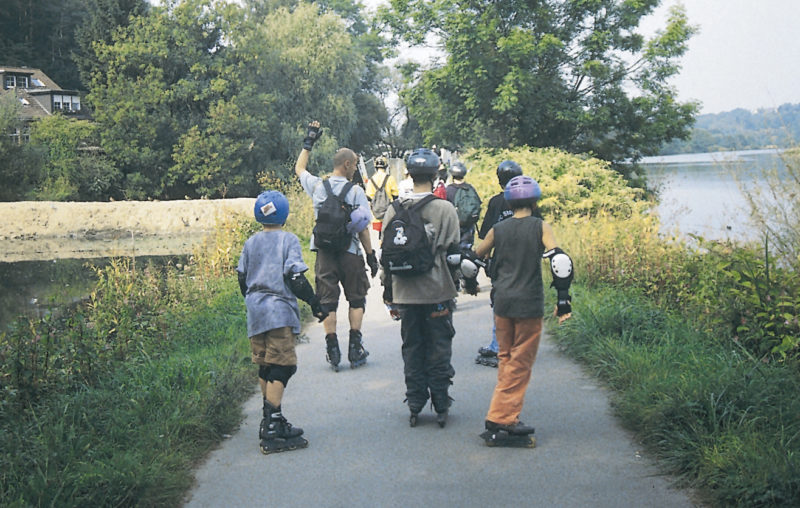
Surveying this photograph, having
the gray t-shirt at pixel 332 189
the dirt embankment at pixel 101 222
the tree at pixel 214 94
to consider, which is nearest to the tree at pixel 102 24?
the tree at pixel 214 94

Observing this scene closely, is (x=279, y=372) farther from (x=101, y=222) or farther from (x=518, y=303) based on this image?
(x=101, y=222)

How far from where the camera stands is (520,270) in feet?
17.9

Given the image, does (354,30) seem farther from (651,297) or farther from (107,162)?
(651,297)

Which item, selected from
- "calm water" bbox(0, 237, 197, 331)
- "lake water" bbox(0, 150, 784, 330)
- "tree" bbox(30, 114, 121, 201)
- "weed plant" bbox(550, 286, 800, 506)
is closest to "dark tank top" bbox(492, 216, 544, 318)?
"weed plant" bbox(550, 286, 800, 506)

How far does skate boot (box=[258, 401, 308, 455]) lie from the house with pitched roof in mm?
52187

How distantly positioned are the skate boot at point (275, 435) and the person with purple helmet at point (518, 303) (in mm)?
1340

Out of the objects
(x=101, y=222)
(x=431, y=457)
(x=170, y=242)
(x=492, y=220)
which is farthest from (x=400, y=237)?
(x=101, y=222)

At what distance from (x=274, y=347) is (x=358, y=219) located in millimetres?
2378

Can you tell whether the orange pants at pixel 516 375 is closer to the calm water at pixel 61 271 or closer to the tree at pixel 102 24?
the calm water at pixel 61 271

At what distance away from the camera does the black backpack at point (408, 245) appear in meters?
5.84

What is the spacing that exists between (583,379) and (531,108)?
26.9 metres

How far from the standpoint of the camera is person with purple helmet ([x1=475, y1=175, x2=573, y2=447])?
5352mm

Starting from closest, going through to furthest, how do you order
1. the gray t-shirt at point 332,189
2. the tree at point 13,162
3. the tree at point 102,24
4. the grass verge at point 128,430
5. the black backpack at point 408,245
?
the grass verge at point 128,430 < the black backpack at point 408,245 < the gray t-shirt at point 332,189 < the tree at point 13,162 < the tree at point 102,24

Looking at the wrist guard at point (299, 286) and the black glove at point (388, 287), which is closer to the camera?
the wrist guard at point (299, 286)
